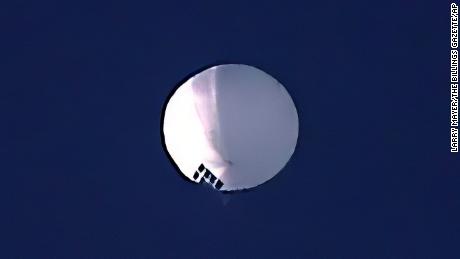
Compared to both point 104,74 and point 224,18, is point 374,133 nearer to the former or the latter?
point 224,18

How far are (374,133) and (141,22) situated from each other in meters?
0.87

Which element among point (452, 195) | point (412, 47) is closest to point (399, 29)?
point (412, 47)

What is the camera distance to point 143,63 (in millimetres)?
3176

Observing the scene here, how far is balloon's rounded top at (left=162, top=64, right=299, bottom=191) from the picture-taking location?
3258 mm

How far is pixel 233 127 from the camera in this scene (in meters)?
3.30

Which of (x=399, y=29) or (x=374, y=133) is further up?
(x=399, y=29)

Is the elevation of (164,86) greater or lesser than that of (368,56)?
lesser

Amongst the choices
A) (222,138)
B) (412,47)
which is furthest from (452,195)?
(222,138)

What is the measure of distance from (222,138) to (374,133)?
52 centimetres

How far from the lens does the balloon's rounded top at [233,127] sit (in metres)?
3.26

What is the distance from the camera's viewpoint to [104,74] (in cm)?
316

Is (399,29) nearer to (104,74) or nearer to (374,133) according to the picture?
(374,133)

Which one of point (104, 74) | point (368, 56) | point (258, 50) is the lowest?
point (104, 74)

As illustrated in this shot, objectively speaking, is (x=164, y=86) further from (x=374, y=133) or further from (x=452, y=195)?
(x=452, y=195)
